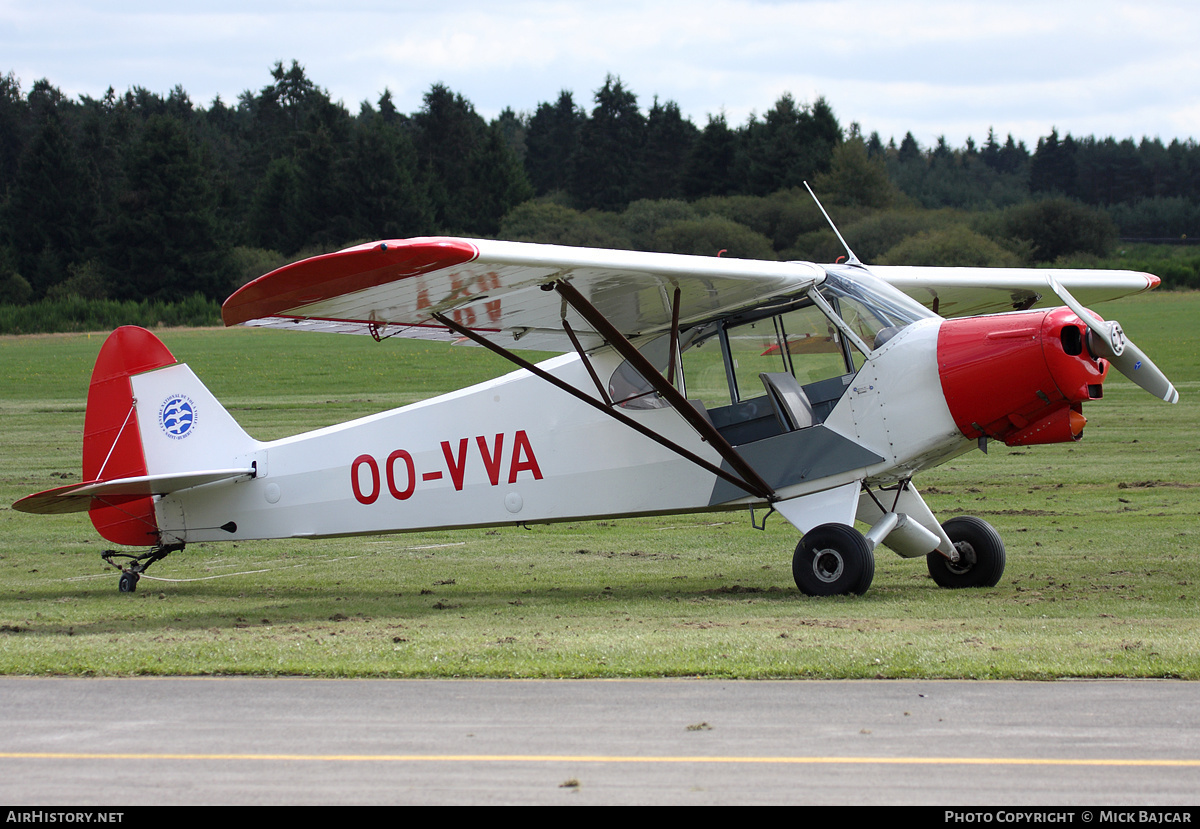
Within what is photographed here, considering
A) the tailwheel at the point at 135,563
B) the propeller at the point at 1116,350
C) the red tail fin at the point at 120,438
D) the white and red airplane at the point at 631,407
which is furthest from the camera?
the red tail fin at the point at 120,438

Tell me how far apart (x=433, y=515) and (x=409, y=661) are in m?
A: 3.90

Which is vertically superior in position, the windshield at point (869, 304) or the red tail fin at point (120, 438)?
the windshield at point (869, 304)

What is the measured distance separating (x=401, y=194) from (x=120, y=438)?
257ft

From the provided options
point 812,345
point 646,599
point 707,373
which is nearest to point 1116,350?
point 812,345

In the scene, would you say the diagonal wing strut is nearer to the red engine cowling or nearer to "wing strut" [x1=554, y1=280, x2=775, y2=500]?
"wing strut" [x1=554, y1=280, x2=775, y2=500]

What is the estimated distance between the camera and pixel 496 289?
31.8ft

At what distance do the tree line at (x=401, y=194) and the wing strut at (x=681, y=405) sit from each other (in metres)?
61.9

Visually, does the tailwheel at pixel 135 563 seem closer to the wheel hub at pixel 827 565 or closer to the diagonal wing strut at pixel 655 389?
the diagonal wing strut at pixel 655 389

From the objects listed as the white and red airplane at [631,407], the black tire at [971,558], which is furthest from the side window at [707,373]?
the black tire at [971,558]

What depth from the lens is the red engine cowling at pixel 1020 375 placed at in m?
9.29

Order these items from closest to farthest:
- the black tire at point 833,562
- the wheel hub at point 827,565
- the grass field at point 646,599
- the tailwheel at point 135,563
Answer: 1. the grass field at point 646,599
2. the black tire at point 833,562
3. the wheel hub at point 827,565
4. the tailwheel at point 135,563

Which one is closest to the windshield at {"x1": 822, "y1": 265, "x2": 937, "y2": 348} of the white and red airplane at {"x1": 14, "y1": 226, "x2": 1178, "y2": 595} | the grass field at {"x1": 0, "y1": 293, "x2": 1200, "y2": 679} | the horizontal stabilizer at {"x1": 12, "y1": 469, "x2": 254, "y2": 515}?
the white and red airplane at {"x1": 14, "y1": 226, "x2": 1178, "y2": 595}

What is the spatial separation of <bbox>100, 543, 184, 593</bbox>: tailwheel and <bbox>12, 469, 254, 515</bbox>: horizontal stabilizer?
0.53m

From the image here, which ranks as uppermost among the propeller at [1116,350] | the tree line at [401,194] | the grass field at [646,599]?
the tree line at [401,194]
